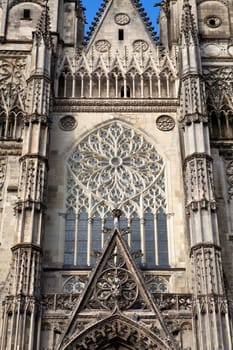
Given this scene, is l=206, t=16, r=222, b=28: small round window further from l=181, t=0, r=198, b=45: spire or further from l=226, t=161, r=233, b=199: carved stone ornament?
l=226, t=161, r=233, b=199: carved stone ornament

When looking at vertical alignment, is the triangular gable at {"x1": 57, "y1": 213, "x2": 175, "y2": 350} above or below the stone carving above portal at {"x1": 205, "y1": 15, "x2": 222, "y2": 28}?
below

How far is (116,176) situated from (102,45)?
6.33 meters

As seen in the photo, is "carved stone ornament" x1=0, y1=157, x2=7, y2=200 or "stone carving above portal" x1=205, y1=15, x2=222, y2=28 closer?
"carved stone ornament" x1=0, y1=157, x2=7, y2=200

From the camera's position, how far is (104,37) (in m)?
24.9

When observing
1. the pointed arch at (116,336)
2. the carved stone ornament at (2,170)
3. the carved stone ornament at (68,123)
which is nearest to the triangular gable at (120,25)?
the carved stone ornament at (68,123)

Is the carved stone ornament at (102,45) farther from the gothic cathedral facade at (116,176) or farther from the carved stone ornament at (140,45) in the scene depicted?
the carved stone ornament at (140,45)

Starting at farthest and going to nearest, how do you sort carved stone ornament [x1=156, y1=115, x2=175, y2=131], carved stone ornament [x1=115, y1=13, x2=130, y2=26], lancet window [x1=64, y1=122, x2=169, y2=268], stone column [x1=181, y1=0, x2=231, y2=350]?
1. carved stone ornament [x1=115, y1=13, x2=130, y2=26]
2. carved stone ornament [x1=156, y1=115, x2=175, y2=131]
3. lancet window [x1=64, y1=122, x2=169, y2=268]
4. stone column [x1=181, y1=0, x2=231, y2=350]

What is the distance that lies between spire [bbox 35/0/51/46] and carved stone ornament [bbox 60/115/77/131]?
2920 millimetres

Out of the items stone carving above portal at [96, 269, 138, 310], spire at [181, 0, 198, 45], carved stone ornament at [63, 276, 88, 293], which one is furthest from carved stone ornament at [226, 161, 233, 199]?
carved stone ornament at [63, 276, 88, 293]

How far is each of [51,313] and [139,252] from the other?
314 centimetres

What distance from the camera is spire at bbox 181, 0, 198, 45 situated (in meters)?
23.0

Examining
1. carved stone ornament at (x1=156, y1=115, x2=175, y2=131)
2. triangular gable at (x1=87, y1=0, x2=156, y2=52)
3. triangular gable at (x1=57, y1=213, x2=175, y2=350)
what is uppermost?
triangular gable at (x1=87, y1=0, x2=156, y2=52)

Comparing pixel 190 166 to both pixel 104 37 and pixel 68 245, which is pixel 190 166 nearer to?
pixel 68 245

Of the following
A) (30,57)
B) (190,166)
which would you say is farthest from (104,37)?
(190,166)
